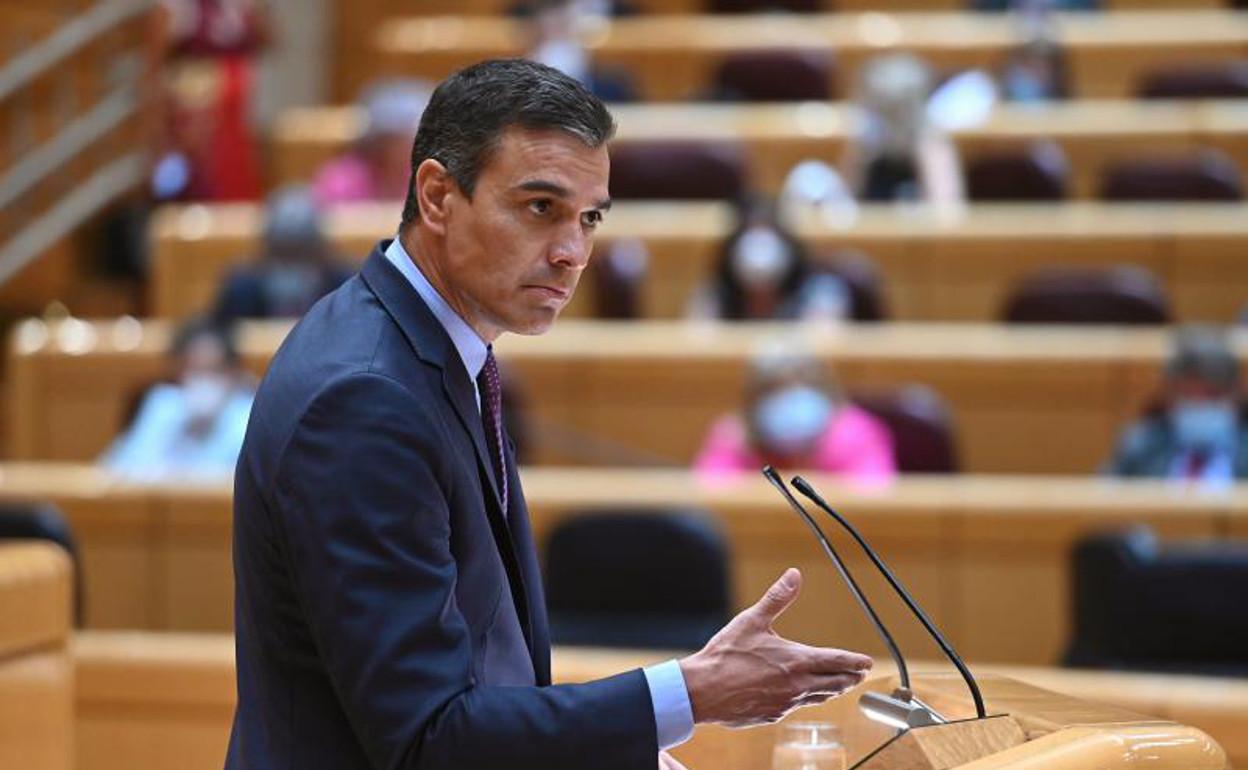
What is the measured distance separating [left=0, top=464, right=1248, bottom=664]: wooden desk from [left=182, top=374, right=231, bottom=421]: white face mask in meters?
0.72

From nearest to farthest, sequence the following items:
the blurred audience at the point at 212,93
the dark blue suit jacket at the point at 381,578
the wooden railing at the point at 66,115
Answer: the dark blue suit jacket at the point at 381,578 < the wooden railing at the point at 66,115 < the blurred audience at the point at 212,93

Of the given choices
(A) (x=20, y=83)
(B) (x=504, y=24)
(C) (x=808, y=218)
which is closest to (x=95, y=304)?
(A) (x=20, y=83)

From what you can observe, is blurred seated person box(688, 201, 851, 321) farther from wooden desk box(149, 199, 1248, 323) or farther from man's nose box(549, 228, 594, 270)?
man's nose box(549, 228, 594, 270)

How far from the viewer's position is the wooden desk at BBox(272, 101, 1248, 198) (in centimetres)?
698

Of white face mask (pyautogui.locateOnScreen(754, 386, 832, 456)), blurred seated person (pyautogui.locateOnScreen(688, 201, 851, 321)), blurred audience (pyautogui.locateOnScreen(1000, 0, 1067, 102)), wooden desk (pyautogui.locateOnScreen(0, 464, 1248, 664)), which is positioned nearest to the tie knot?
wooden desk (pyautogui.locateOnScreen(0, 464, 1248, 664))

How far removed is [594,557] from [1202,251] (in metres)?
2.84

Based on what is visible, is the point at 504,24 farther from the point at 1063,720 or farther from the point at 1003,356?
the point at 1063,720

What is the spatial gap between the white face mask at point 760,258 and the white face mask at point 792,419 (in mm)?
1038

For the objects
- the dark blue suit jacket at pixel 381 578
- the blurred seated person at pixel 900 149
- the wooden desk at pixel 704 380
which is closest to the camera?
the dark blue suit jacket at pixel 381 578

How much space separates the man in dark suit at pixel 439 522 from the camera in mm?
1297

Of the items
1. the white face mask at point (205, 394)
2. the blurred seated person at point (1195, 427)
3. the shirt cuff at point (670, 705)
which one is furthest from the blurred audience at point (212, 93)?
the shirt cuff at point (670, 705)

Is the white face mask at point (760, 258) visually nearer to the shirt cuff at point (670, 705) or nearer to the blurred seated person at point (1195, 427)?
the blurred seated person at point (1195, 427)

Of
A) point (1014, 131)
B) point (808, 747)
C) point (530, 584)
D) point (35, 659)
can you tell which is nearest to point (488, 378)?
point (530, 584)

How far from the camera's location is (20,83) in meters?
7.38
